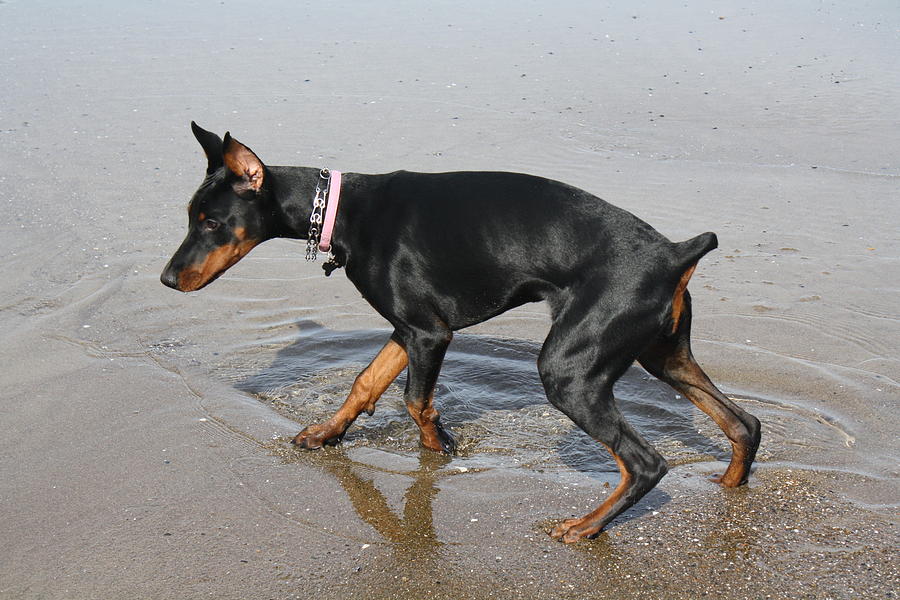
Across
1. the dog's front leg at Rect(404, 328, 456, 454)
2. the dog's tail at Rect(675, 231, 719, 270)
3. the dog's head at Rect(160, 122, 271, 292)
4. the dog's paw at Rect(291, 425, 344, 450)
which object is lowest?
the dog's paw at Rect(291, 425, 344, 450)

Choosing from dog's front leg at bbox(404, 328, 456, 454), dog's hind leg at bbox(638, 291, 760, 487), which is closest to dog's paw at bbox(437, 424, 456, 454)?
dog's front leg at bbox(404, 328, 456, 454)

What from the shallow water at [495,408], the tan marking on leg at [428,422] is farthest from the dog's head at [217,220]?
the tan marking on leg at [428,422]

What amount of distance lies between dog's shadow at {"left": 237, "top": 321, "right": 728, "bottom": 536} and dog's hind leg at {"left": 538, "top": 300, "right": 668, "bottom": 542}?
31 cm

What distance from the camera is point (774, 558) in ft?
12.5

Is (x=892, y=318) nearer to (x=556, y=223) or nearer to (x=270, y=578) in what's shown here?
(x=556, y=223)

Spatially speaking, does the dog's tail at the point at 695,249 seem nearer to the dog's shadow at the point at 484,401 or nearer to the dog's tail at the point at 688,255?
the dog's tail at the point at 688,255

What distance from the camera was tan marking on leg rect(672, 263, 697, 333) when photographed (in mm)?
3945

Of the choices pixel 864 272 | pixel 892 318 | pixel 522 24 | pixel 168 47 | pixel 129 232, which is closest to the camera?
pixel 892 318

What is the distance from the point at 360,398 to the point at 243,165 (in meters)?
1.31

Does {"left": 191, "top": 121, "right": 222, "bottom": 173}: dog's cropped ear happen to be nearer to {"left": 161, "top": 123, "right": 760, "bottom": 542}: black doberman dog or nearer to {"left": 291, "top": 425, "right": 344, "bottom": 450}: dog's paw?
{"left": 161, "top": 123, "right": 760, "bottom": 542}: black doberman dog

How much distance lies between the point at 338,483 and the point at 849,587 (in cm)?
225

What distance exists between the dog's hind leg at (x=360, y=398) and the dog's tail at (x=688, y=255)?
1.50m

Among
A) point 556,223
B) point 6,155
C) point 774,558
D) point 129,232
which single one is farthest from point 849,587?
point 6,155

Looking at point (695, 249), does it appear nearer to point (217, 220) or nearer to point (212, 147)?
point (217, 220)
